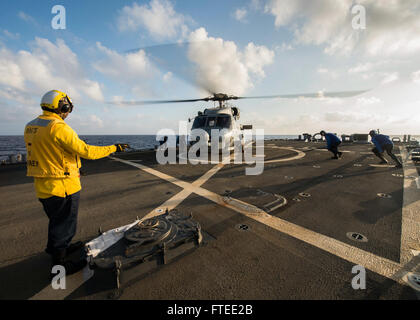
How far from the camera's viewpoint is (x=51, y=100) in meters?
2.73

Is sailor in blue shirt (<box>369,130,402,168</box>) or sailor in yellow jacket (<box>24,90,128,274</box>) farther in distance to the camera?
sailor in blue shirt (<box>369,130,402,168</box>)

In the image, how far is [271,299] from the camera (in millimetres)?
2230

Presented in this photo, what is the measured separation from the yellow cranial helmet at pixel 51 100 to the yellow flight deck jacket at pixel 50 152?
18 centimetres

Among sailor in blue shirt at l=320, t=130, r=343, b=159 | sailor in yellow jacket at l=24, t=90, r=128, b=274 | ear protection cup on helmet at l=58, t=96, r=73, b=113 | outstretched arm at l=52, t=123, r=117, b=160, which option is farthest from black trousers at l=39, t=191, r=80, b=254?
sailor in blue shirt at l=320, t=130, r=343, b=159

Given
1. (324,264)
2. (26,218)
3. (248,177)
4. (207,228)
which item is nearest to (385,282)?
(324,264)

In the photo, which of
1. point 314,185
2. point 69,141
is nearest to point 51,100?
point 69,141

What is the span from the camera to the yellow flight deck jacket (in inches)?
98.8

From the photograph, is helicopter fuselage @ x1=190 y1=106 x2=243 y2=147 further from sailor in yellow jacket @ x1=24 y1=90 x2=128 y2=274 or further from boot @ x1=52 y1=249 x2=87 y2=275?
boot @ x1=52 y1=249 x2=87 y2=275

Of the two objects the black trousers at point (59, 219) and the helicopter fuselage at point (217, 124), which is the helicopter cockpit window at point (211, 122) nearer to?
the helicopter fuselage at point (217, 124)

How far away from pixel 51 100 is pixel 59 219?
6.35 feet

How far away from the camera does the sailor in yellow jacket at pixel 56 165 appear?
2.52 meters
